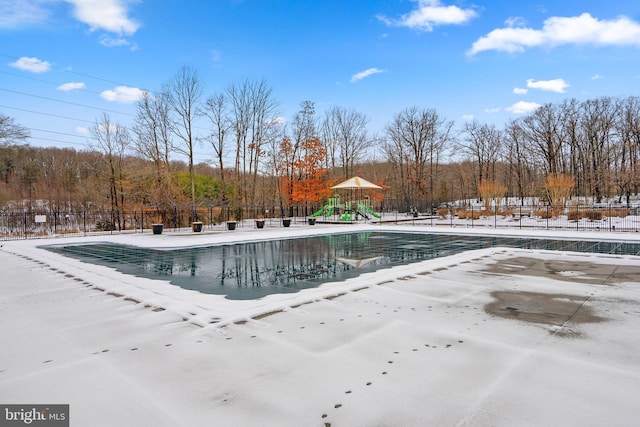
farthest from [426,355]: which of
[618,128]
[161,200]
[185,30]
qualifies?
[618,128]

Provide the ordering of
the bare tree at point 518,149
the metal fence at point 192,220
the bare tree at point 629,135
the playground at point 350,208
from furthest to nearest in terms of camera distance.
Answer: the bare tree at point 518,149
the bare tree at point 629,135
the playground at point 350,208
the metal fence at point 192,220

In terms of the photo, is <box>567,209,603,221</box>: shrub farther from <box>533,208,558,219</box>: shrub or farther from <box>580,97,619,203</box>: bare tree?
<box>580,97,619,203</box>: bare tree

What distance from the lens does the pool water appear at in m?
7.96

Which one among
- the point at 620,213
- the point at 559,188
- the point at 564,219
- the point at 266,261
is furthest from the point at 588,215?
the point at 266,261

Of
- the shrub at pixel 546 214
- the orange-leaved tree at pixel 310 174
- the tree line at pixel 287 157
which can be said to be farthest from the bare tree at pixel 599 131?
the orange-leaved tree at pixel 310 174

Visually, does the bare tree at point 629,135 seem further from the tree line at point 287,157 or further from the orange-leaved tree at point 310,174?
the orange-leaved tree at point 310,174

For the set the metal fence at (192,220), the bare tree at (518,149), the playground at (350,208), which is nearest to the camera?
the metal fence at (192,220)

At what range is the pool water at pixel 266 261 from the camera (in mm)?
7957

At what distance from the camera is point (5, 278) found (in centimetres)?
875

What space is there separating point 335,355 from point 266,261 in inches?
292

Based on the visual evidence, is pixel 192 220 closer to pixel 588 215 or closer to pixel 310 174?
pixel 310 174

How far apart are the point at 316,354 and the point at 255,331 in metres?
1.14

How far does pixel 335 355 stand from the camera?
4.01m

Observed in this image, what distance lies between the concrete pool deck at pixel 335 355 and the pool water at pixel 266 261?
1.13 metres
